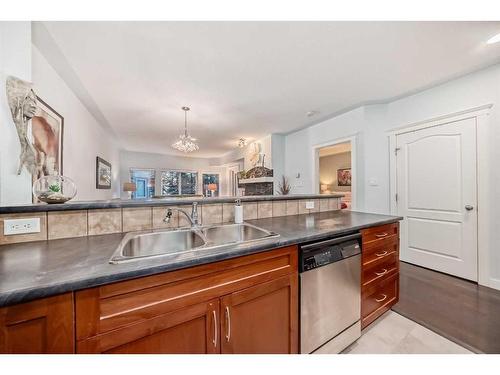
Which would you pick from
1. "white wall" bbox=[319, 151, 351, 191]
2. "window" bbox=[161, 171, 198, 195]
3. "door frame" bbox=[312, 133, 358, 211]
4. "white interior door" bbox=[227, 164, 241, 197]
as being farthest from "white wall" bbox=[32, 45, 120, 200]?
"white wall" bbox=[319, 151, 351, 191]

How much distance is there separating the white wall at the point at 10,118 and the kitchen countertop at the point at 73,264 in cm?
36

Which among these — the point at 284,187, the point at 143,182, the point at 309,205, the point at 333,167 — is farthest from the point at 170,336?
the point at 143,182

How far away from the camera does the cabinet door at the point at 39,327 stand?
Result: 555 mm

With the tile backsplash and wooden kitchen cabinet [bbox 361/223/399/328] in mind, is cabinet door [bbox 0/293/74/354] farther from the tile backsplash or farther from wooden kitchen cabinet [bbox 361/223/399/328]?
wooden kitchen cabinet [bbox 361/223/399/328]

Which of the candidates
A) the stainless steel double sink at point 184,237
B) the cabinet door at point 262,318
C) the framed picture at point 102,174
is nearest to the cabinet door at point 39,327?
the stainless steel double sink at point 184,237

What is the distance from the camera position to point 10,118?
43.8 inches

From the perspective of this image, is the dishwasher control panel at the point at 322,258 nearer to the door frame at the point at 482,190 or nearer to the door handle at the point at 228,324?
the door handle at the point at 228,324

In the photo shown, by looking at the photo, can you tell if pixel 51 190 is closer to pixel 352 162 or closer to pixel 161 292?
pixel 161 292

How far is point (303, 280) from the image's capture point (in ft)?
3.55

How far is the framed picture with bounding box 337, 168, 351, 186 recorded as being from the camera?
5.95m

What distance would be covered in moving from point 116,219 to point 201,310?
822 millimetres

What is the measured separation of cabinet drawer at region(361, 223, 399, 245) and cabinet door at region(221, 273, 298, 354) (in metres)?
0.71
